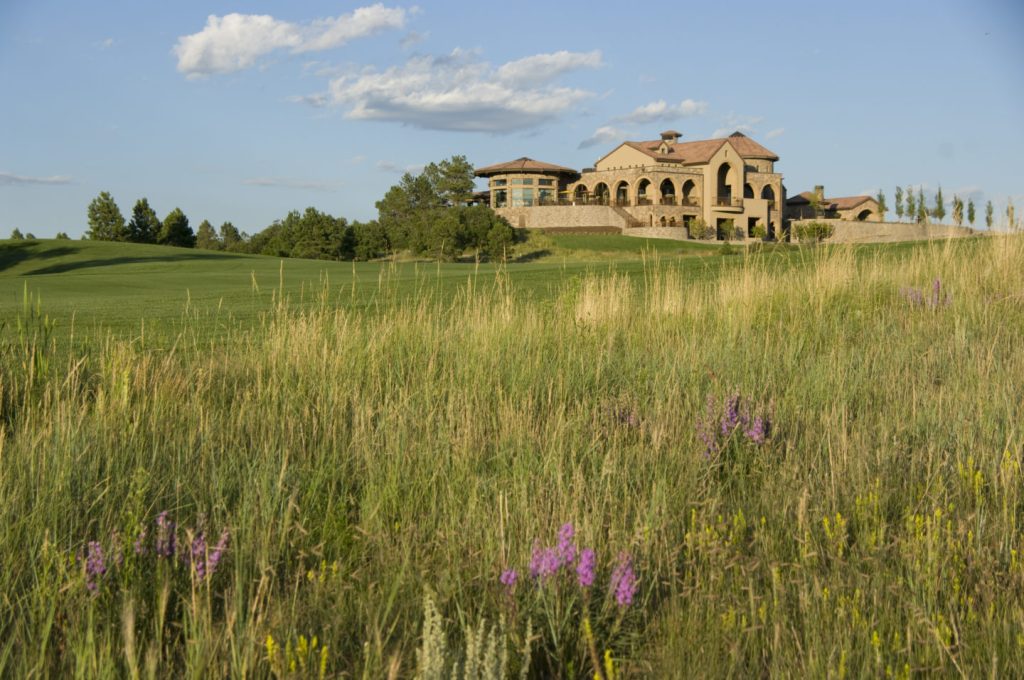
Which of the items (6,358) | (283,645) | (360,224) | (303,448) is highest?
(360,224)

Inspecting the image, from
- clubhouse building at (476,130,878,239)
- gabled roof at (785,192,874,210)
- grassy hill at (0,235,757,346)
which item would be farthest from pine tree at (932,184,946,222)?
gabled roof at (785,192,874,210)

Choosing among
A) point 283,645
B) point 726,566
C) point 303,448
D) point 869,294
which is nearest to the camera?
point 283,645

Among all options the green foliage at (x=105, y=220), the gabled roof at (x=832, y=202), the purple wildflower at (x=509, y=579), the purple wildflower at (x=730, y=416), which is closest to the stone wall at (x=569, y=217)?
the gabled roof at (x=832, y=202)

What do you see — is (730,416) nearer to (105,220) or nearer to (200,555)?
(200,555)

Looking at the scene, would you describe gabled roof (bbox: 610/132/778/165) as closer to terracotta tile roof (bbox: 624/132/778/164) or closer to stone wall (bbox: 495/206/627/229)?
terracotta tile roof (bbox: 624/132/778/164)

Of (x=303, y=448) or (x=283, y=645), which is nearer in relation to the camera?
(x=283, y=645)

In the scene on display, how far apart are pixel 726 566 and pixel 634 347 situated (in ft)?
12.8

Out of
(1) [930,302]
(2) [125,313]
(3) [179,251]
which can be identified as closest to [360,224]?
(3) [179,251]

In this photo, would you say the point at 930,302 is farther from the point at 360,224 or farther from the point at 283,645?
the point at 360,224

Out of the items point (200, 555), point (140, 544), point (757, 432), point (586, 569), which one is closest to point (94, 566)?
point (140, 544)

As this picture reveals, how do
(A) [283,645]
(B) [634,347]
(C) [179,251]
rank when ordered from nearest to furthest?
(A) [283,645] < (B) [634,347] < (C) [179,251]

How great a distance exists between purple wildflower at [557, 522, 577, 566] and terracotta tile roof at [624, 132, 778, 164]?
74674mm

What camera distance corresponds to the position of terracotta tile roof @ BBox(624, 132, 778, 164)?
246 feet

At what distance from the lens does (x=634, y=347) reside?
21.7 feet
